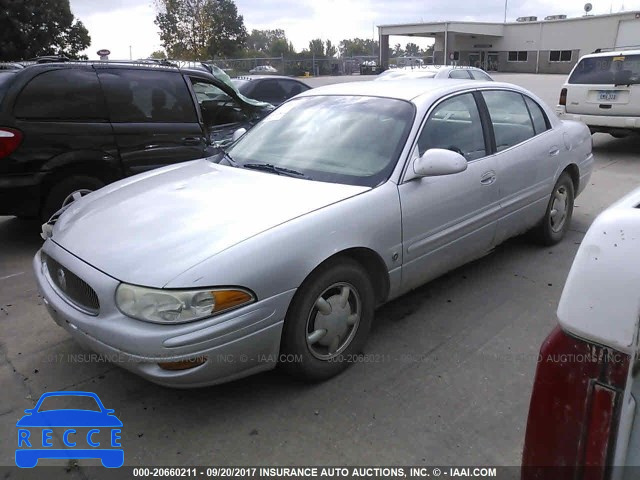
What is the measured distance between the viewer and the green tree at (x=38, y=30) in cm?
2928

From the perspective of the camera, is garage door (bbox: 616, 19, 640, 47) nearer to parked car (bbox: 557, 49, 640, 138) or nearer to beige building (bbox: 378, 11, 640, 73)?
beige building (bbox: 378, 11, 640, 73)

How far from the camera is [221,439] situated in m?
2.57

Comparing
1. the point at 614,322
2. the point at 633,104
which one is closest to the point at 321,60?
the point at 633,104

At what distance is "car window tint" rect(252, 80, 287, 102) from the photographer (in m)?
9.80

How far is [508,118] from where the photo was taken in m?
4.35

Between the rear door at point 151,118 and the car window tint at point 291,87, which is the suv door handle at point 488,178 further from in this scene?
the car window tint at point 291,87

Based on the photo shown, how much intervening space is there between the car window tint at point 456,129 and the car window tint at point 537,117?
908 millimetres

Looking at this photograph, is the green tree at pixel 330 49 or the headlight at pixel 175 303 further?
the green tree at pixel 330 49

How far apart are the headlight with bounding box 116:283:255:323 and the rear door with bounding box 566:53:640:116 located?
882 centimetres

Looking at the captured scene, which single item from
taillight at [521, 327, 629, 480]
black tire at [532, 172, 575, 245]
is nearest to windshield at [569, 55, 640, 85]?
black tire at [532, 172, 575, 245]

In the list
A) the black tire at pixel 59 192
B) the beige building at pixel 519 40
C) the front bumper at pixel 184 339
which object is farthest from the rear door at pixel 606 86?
the beige building at pixel 519 40

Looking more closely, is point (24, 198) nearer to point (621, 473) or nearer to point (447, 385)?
point (447, 385)

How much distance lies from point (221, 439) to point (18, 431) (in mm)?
1031

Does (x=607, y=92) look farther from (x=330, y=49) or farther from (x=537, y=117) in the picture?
(x=330, y=49)
